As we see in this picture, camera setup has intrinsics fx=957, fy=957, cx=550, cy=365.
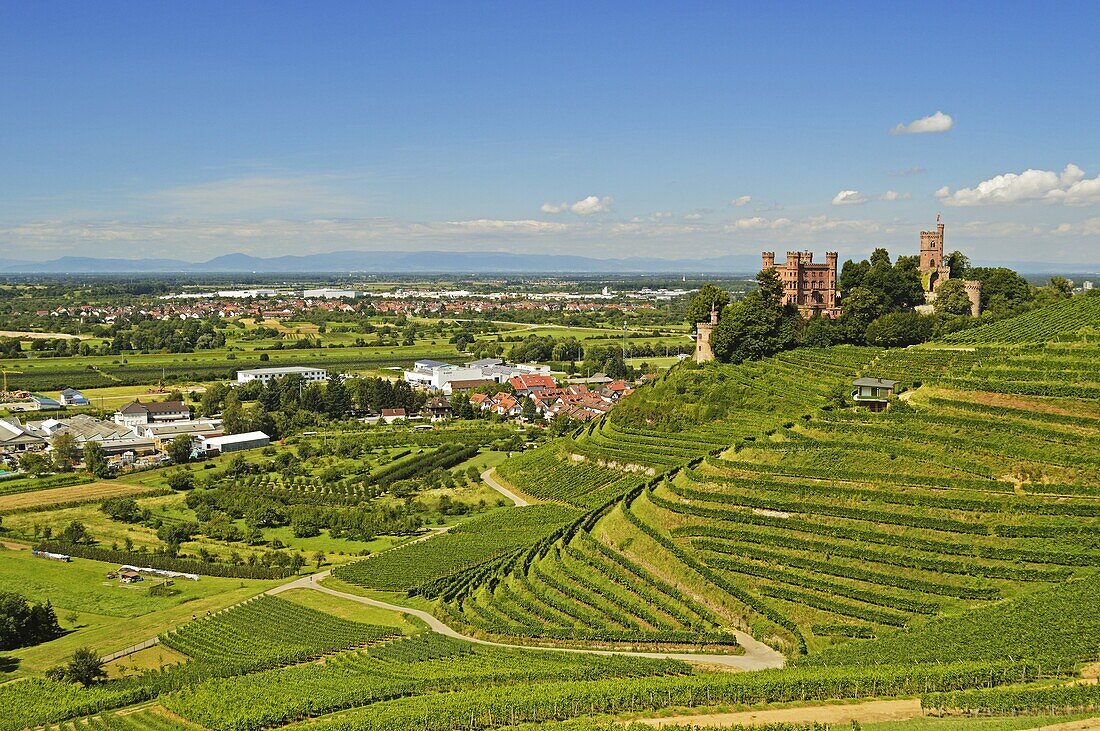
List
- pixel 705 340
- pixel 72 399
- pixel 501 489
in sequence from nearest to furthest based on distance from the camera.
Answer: pixel 501 489 → pixel 705 340 → pixel 72 399

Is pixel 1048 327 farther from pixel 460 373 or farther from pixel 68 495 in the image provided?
pixel 460 373

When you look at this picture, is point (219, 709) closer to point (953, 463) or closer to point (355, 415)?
point (953, 463)

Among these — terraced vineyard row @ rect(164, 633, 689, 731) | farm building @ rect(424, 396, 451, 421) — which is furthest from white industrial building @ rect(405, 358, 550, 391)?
terraced vineyard row @ rect(164, 633, 689, 731)

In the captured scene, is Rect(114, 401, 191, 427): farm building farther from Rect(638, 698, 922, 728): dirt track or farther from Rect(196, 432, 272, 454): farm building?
Rect(638, 698, 922, 728): dirt track

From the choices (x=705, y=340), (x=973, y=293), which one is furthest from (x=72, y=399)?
(x=973, y=293)

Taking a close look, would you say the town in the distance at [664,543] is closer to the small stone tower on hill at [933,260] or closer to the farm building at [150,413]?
the small stone tower on hill at [933,260]

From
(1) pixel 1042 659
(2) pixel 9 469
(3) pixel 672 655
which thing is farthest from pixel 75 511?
(1) pixel 1042 659

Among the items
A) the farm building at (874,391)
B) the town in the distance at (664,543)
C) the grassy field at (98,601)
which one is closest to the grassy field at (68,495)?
the town in the distance at (664,543)
